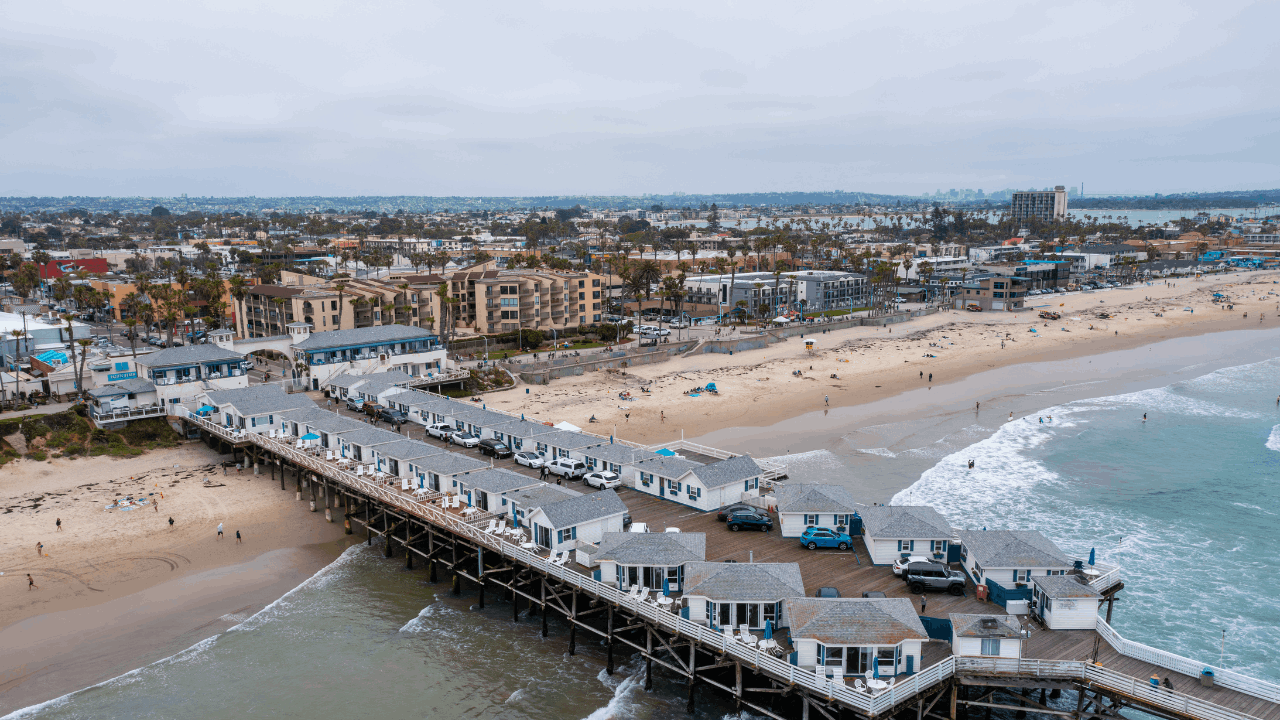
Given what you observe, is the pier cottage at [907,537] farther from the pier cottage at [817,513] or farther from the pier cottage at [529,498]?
the pier cottage at [529,498]

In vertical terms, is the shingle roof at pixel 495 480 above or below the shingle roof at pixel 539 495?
above

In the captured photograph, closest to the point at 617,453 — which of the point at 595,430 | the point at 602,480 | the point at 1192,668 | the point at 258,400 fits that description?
the point at 602,480

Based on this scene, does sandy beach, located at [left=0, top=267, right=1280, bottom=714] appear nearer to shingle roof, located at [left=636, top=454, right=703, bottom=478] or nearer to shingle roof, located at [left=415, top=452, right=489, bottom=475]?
shingle roof, located at [left=415, top=452, right=489, bottom=475]

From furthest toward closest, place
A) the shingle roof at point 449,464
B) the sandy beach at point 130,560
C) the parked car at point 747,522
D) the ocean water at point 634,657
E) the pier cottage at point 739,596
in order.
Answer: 1. the shingle roof at point 449,464
2. the parked car at point 747,522
3. the sandy beach at point 130,560
4. the ocean water at point 634,657
5. the pier cottage at point 739,596

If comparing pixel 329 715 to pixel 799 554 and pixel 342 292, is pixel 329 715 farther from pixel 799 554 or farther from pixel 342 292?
pixel 342 292

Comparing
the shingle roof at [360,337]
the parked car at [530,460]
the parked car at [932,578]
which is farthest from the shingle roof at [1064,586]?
the shingle roof at [360,337]

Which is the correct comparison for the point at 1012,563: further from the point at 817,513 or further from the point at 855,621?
the point at 817,513
